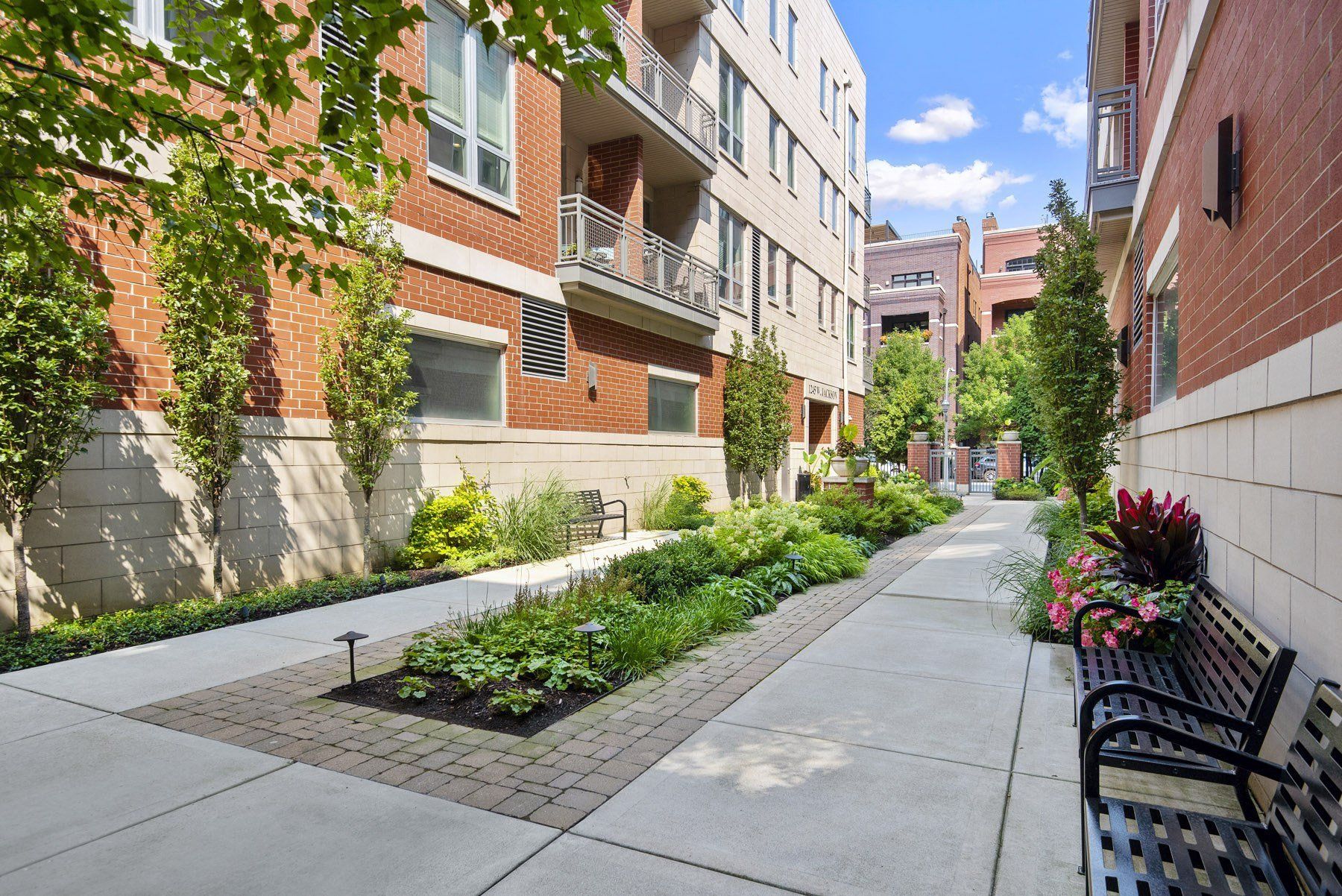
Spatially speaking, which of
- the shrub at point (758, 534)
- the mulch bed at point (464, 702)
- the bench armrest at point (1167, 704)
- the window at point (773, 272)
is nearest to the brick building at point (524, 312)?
the window at point (773, 272)

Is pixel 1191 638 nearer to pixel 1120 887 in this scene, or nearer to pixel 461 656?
pixel 1120 887

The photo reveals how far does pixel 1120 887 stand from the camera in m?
2.14

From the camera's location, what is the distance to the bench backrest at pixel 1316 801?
2064 mm

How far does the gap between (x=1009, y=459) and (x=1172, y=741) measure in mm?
32612

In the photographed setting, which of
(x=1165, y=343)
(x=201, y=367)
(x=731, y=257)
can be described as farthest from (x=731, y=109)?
(x=201, y=367)

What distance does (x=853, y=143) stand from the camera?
31188 millimetres

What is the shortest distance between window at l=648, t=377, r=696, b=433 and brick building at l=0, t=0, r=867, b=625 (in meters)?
0.08

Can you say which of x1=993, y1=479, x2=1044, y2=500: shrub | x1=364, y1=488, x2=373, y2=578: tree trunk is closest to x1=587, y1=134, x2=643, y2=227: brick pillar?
x1=364, y1=488, x2=373, y2=578: tree trunk

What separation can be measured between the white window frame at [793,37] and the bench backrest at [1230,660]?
23.0 m

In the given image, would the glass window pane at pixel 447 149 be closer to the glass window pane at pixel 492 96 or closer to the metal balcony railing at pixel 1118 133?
the glass window pane at pixel 492 96

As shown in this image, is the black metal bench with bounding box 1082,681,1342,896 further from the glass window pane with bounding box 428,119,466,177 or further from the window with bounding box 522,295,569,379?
the window with bounding box 522,295,569,379

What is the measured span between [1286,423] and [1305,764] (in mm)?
1749

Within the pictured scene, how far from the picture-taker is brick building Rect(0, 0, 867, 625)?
7.32 m

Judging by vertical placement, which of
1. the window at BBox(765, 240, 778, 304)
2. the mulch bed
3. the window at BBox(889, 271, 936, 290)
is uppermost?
the window at BBox(889, 271, 936, 290)
